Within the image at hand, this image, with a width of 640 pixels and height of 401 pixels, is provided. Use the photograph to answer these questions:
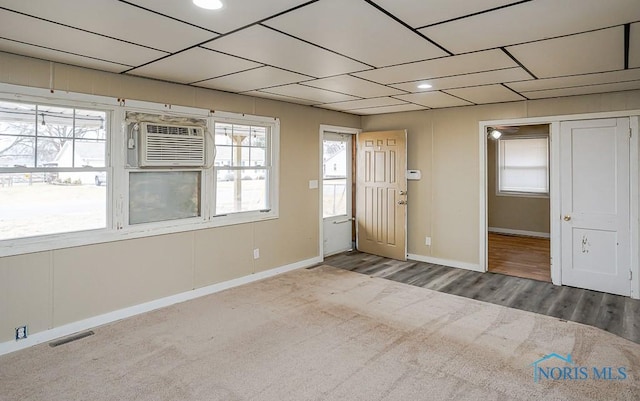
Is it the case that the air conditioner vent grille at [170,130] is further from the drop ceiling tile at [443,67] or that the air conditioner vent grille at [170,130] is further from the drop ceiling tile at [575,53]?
the drop ceiling tile at [575,53]

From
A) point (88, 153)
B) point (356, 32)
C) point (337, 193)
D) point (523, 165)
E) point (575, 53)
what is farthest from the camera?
point (523, 165)

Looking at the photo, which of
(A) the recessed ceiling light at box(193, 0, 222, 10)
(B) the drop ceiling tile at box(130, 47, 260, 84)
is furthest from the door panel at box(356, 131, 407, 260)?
(A) the recessed ceiling light at box(193, 0, 222, 10)

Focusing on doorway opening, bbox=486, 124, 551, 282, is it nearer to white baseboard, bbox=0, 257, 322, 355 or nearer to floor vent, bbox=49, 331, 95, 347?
white baseboard, bbox=0, 257, 322, 355

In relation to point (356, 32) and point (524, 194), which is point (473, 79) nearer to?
point (356, 32)

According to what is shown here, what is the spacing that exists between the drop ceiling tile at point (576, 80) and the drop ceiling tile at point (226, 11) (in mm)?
2875

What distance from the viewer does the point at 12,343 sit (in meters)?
3.04

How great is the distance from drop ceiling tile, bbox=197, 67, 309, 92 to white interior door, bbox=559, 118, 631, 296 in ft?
11.2

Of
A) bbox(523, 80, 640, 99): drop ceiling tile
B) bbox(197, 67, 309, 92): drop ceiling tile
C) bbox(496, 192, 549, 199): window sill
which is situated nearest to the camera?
bbox(197, 67, 309, 92): drop ceiling tile

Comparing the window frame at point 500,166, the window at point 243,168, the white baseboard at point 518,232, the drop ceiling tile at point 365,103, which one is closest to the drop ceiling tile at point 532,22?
the drop ceiling tile at point 365,103

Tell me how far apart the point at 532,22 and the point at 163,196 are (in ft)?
11.7

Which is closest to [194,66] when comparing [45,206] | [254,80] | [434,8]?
[254,80]

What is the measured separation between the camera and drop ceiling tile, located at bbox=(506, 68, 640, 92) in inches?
138

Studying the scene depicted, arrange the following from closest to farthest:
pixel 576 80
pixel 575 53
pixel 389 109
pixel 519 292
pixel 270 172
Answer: pixel 575 53 < pixel 576 80 < pixel 519 292 < pixel 270 172 < pixel 389 109

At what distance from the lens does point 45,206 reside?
3.28 meters
